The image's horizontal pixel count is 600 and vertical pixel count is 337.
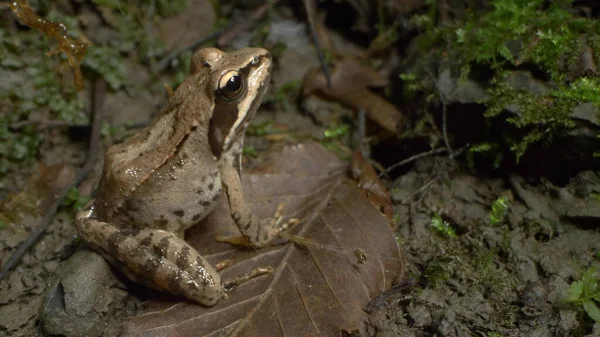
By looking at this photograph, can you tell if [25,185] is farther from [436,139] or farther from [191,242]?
[436,139]

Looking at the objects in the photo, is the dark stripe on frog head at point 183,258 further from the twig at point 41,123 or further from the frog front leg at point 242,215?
the twig at point 41,123

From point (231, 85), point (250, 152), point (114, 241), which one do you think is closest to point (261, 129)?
point (250, 152)

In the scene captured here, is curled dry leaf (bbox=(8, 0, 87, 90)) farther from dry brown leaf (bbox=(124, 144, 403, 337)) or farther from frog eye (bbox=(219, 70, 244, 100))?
dry brown leaf (bbox=(124, 144, 403, 337))

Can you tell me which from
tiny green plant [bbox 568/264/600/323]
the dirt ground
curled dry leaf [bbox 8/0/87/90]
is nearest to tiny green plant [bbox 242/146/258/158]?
the dirt ground

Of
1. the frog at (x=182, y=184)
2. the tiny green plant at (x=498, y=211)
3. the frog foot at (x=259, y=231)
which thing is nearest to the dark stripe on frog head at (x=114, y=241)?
the frog at (x=182, y=184)

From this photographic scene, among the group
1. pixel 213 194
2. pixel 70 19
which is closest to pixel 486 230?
pixel 213 194

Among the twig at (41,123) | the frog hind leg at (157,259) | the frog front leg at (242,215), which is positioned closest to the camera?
the frog hind leg at (157,259)

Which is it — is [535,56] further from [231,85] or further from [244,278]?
[244,278]
